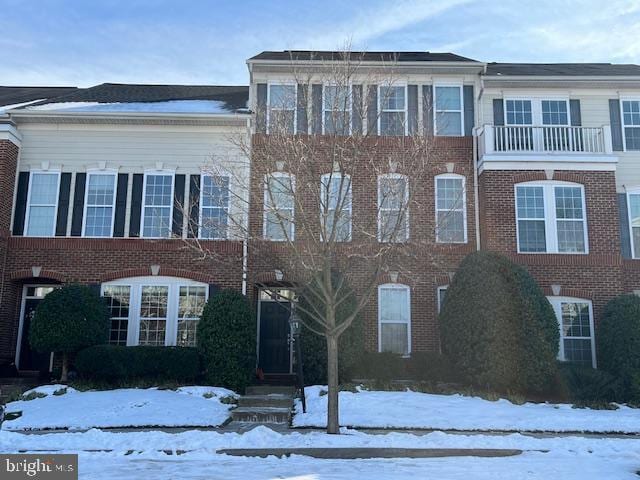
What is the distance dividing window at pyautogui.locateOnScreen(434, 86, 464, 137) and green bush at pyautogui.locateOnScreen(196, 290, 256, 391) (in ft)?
25.6

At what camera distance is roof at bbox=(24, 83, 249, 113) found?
18141mm

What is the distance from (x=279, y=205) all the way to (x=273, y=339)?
485 cm

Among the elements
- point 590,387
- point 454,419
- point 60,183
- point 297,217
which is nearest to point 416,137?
point 297,217

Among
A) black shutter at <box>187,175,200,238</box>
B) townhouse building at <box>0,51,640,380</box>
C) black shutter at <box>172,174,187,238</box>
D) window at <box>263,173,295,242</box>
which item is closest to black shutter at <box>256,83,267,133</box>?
townhouse building at <box>0,51,640,380</box>

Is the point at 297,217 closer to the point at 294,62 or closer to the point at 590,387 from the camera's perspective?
the point at 294,62

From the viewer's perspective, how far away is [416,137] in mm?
12750

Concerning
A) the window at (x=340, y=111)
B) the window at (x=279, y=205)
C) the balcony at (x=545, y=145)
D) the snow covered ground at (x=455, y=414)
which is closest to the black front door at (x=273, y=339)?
the window at (x=279, y=205)

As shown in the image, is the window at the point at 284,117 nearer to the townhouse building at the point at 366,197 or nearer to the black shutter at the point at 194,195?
the townhouse building at the point at 366,197

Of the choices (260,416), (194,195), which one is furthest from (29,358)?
(260,416)

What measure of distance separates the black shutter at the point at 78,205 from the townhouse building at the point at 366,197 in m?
0.04

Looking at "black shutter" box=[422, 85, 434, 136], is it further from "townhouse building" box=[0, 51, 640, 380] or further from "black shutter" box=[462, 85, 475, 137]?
"black shutter" box=[462, 85, 475, 137]

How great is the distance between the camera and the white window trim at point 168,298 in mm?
16109

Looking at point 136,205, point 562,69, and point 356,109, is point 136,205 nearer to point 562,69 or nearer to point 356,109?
point 356,109

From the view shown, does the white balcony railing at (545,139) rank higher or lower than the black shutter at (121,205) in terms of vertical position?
higher
